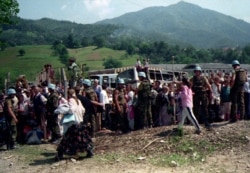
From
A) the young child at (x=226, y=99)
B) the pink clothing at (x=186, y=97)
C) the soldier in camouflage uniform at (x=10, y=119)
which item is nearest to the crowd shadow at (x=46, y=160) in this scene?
the soldier in camouflage uniform at (x=10, y=119)

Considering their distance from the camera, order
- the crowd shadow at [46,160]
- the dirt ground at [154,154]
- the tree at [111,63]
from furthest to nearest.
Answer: the tree at [111,63] → the crowd shadow at [46,160] → the dirt ground at [154,154]

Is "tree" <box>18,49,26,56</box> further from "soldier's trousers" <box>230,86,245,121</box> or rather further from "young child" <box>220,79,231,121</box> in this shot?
"soldier's trousers" <box>230,86,245,121</box>

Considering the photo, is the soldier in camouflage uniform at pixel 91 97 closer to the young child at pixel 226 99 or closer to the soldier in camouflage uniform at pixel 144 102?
the soldier in camouflage uniform at pixel 144 102

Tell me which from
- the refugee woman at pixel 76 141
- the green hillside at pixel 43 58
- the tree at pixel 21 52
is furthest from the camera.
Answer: the tree at pixel 21 52

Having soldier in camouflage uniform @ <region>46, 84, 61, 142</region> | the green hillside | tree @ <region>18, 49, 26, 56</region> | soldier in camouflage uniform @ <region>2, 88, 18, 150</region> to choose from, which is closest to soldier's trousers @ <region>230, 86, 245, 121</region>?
soldier in camouflage uniform @ <region>46, 84, 61, 142</region>

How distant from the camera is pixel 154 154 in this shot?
31.2 ft

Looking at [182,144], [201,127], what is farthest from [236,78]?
[182,144]

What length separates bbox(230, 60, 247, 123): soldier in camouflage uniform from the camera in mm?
11141

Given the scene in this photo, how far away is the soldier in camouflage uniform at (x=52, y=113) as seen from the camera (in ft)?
38.1

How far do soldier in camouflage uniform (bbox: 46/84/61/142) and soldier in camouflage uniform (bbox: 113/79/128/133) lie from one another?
1.99m

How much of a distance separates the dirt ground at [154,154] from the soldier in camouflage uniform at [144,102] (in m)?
0.69

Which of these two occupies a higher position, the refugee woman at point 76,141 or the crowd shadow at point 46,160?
the refugee woman at point 76,141

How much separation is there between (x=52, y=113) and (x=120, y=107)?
2.29 metres

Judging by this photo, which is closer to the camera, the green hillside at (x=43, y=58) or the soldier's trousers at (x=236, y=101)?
the soldier's trousers at (x=236, y=101)
